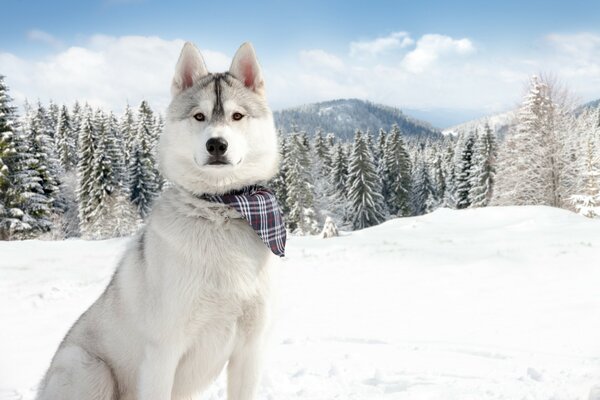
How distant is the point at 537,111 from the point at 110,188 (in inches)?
1397

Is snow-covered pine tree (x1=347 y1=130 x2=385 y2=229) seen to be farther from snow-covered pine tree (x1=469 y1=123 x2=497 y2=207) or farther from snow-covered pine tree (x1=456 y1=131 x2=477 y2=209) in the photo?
snow-covered pine tree (x1=469 y1=123 x2=497 y2=207)

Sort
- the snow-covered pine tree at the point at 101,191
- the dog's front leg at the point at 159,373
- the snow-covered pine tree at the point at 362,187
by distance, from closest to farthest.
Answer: the dog's front leg at the point at 159,373 → the snow-covered pine tree at the point at 101,191 → the snow-covered pine tree at the point at 362,187

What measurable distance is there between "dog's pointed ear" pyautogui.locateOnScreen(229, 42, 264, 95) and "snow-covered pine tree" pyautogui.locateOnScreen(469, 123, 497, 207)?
41.2 metres

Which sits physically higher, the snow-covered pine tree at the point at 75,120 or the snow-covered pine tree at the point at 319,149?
the snow-covered pine tree at the point at 75,120

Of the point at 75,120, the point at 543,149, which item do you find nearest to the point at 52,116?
the point at 75,120

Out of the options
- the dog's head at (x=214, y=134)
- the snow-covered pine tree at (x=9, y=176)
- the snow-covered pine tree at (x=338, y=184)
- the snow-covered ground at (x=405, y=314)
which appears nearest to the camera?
the dog's head at (x=214, y=134)

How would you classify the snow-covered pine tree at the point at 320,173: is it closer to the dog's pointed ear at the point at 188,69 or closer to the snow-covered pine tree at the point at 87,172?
the snow-covered pine tree at the point at 87,172

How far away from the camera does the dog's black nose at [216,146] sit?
2865 mm

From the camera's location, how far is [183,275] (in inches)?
111

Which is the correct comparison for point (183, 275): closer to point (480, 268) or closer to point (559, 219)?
point (480, 268)

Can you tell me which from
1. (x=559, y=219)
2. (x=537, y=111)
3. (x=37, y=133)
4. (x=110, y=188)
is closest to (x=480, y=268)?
(x=559, y=219)

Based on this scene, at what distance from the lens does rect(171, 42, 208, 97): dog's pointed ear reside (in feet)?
10.7

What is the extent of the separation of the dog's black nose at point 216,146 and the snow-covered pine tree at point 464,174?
5207 cm

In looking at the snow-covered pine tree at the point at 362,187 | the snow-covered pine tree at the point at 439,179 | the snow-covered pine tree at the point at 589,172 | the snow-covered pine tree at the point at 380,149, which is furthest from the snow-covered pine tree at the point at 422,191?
the snow-covered pine tree at the point at 589,172
